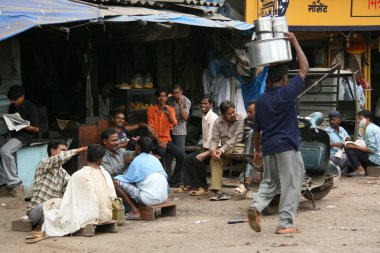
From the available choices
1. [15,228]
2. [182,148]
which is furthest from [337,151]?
[15,228]

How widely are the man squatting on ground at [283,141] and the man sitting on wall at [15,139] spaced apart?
→ 401 centimetres

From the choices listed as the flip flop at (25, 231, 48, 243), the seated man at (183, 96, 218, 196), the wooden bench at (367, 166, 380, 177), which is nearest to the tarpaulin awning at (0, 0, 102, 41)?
the flip flop at (25, 231, 48, 243)

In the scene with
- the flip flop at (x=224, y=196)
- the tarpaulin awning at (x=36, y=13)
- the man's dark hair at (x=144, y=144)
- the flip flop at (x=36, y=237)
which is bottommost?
the flip flop at (x=224, y=196)

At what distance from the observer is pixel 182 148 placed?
1175cm

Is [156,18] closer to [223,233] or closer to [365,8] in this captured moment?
[223,233]

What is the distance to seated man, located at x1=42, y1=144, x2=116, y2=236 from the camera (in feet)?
24.4

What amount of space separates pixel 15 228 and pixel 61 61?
203 inches

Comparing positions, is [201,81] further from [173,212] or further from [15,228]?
[15,228]

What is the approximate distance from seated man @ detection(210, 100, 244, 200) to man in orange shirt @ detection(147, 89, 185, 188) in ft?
4.33

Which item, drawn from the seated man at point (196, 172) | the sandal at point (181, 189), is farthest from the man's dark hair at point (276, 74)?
the sandal at point (181, 189)

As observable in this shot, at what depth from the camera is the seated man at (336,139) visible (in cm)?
1219

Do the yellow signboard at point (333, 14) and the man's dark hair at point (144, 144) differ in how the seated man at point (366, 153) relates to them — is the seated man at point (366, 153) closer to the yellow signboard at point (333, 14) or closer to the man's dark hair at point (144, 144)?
the yellow signboard at point (333, 14)

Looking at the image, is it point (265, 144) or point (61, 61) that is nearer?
point (265, 144)

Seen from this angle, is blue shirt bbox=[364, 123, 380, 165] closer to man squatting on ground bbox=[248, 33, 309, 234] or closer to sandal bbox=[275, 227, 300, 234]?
man squatting on ground bbox=[248, 33, 309, 234]
